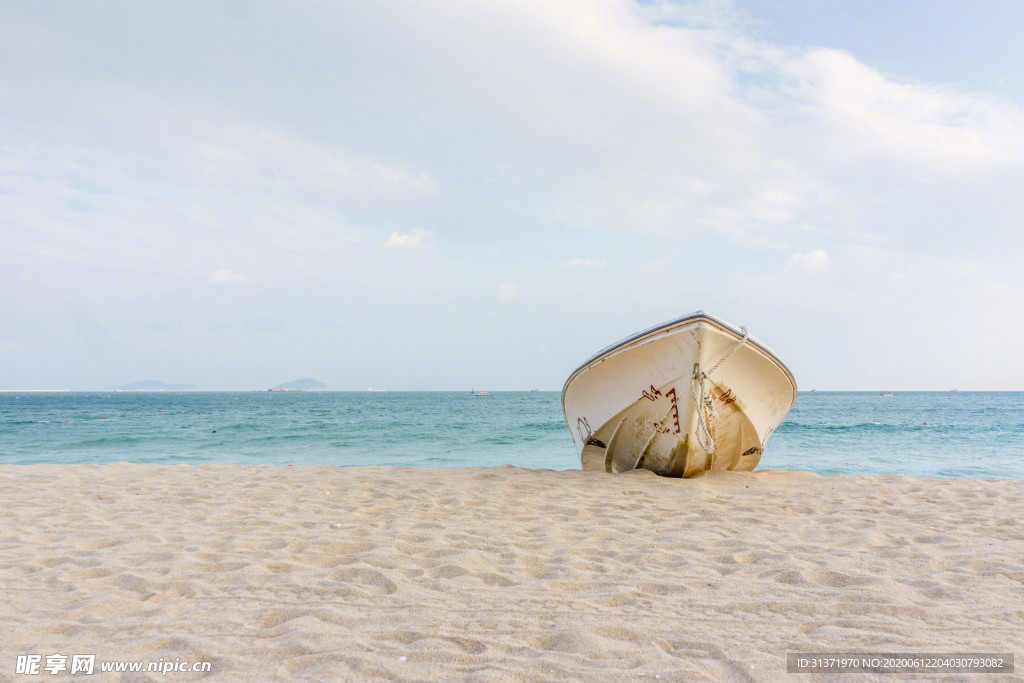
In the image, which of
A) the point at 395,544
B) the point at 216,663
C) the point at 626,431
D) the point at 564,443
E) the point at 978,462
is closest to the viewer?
the point at 216,663

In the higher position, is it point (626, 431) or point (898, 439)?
point (626, 431)

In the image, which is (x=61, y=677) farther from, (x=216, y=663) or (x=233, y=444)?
(x=233, y=444)

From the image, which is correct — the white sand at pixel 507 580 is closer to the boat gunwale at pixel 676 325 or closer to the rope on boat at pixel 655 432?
the rope on boat at pixel 655 432

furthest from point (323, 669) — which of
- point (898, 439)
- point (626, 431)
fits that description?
point (898, 439)

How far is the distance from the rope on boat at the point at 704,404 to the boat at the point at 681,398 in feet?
0.03

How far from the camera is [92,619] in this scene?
103 inches

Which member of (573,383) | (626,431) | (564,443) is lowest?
(564,443)

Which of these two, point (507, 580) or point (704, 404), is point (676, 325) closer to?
point (704, 404)

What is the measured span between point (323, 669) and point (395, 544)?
1715 mm

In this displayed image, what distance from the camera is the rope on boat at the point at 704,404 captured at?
5.95 meters

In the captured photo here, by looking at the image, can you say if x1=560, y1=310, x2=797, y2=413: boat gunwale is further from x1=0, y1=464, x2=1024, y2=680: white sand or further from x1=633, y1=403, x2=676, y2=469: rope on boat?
x1=0, y1=464, x2=1024, y2=680: white sand

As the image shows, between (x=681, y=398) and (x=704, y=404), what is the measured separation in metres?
0.27

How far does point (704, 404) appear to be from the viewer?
6.12 metres

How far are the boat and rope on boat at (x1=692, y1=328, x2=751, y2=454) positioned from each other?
11 mm
